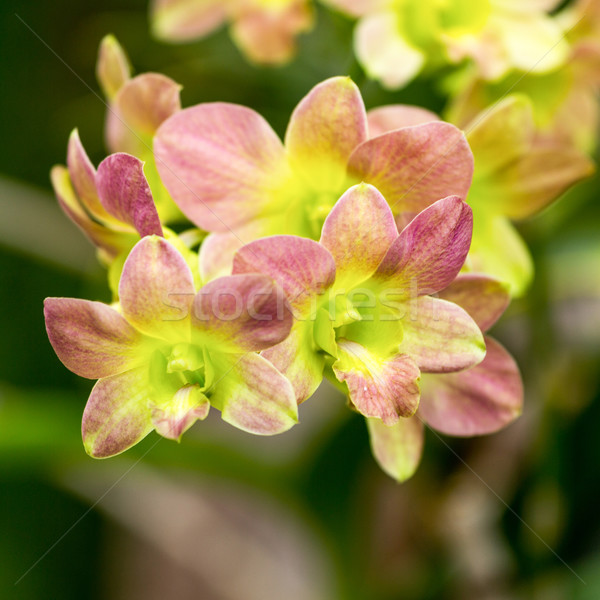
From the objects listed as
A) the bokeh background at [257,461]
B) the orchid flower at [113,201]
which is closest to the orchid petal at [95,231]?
the orchid flower at [113,201]

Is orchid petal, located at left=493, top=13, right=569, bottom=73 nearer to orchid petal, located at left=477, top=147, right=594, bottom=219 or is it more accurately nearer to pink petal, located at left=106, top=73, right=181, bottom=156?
Result: orchid petal, located at left=477, top=147, right=594, bottom=219

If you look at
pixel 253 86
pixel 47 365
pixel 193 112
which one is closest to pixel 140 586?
pixel 47 365

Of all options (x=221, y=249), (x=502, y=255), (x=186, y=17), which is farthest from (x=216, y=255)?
(x=186, y=17)

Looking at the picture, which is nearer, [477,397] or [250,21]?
[477,397]

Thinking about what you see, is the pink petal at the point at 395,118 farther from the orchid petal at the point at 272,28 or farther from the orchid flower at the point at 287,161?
the orchid petal at the point at 272,28

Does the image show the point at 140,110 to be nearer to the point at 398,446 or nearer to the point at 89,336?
the point at 89,336

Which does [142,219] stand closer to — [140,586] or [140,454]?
[140,454]
